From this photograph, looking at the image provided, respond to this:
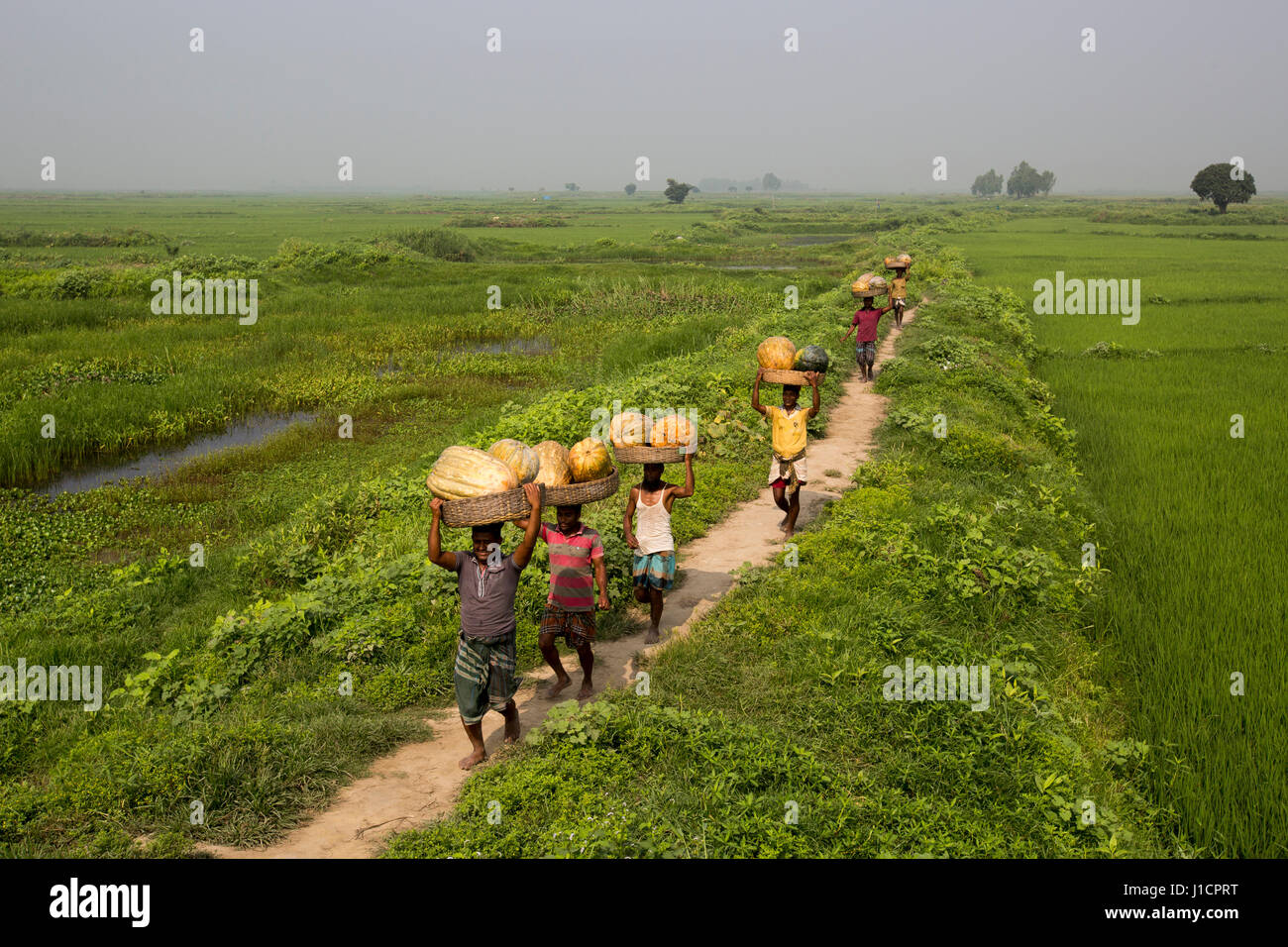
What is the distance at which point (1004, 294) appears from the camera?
23672 millimetres

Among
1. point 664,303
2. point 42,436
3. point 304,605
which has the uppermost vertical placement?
point 664,303

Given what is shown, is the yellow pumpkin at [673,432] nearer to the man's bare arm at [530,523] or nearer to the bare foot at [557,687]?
the man's bare arm at [530,523]

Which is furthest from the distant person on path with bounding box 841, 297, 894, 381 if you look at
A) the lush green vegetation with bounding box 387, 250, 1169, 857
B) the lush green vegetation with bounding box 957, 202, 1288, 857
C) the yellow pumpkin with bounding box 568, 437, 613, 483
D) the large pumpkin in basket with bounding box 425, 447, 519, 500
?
the large pumpkin in basket with bounding box 425, 447, 519, 500

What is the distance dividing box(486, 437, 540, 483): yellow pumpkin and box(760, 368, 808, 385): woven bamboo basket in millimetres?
3643

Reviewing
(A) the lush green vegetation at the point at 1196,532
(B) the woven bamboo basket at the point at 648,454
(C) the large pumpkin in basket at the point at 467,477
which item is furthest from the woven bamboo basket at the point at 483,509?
(A) the lush green vegetation at the point at 1196,532

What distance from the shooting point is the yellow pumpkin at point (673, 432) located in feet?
18.9

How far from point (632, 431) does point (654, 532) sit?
80 centimetres

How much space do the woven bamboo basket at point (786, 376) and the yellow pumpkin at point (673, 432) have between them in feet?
6.96

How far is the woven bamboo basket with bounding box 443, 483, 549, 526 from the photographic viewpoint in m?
4.31

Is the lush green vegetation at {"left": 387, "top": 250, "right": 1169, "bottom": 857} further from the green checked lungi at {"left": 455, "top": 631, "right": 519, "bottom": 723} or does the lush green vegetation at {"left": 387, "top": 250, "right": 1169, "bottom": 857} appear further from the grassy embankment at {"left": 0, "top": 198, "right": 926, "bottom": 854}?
the grassy embankment at {"left": 0, "top": 198, "right": 926, "bottom": 854}
